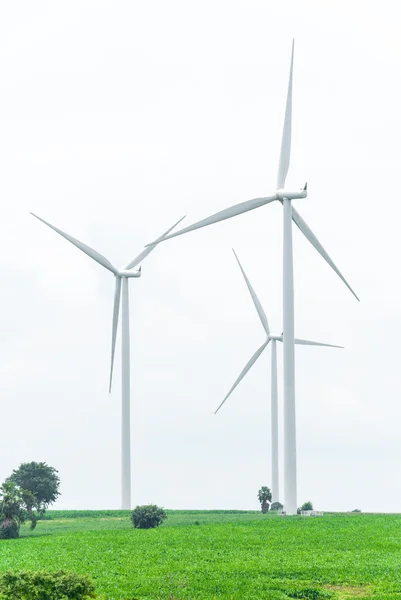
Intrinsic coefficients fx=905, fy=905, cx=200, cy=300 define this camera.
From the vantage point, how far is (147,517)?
61.4 metres

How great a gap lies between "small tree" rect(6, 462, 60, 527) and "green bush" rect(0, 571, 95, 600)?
47147 mm

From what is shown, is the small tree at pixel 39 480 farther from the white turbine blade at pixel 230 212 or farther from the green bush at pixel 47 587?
the green bush at pixel 47 587

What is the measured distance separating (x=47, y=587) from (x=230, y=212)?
41.8m

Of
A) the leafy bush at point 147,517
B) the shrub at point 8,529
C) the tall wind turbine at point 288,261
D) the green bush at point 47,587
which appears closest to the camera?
the green bush at point 47,587

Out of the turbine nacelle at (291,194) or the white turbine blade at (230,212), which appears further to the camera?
the turbine nacelle at (291,194)

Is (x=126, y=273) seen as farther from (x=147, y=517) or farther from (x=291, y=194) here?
(x=147, y=517)

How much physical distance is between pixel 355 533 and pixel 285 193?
28.2 metres

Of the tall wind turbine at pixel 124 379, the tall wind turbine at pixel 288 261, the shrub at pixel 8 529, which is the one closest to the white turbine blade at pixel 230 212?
the tall wind turbine at pixel 288 261

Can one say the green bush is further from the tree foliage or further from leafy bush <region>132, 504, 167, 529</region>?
the tree foliage

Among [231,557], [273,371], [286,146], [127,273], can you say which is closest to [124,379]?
[127,273]

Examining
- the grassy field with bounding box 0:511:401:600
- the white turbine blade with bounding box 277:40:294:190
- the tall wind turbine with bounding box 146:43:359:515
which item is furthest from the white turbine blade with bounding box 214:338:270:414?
the white turbine blade with bounding box 277:40:294:190

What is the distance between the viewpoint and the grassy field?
36.5 metres

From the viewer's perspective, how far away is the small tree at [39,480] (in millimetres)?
79188

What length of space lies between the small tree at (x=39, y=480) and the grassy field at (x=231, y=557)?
43.5ft
